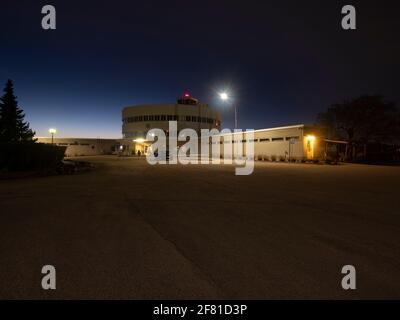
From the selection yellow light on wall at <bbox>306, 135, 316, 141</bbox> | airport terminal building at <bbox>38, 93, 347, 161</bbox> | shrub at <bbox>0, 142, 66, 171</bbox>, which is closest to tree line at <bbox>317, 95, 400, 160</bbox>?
yellow light on wall at <bbox>306, 135, 316, 141</bbox>

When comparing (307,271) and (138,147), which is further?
(138,147)

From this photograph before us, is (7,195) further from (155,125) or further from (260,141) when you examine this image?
(155,125)

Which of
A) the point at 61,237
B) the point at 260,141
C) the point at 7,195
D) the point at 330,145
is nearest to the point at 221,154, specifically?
the point at 260,141

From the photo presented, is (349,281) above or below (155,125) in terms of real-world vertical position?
below

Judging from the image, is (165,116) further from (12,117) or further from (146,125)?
(12,117)

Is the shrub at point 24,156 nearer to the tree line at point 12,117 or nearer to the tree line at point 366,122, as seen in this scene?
the tree line at point 12,117

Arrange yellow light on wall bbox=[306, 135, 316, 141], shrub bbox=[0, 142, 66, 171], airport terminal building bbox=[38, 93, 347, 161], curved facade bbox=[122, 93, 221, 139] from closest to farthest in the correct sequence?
shrub bbox=[0, 142, 66, 171]
yellow light on wall bbox=[306, 135, 316, 141]
airport terminal building bbox=[38, 93, 347, 161]
curved facade bbox=[122, 93, 221, 139]

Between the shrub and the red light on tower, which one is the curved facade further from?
the shrub

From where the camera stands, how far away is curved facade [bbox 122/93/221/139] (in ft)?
236

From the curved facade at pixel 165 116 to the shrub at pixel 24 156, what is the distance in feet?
179

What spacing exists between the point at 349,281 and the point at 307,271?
0.50 meters

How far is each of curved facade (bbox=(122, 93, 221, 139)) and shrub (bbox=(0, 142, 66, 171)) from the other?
54.7 m
